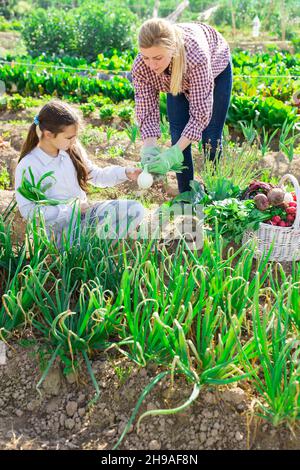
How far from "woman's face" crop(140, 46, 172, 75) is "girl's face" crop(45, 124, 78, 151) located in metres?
0.43

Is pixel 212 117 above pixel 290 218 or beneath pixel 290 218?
above

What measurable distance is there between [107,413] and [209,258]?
0.70m

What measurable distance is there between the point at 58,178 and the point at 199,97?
766mm

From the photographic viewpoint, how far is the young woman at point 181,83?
102 inches

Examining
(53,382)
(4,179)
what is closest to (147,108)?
(4,179)

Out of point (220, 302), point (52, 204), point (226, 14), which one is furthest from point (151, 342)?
point (226, 14)

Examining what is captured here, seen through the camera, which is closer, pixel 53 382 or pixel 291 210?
pixel 53 382

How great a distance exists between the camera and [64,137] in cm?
264

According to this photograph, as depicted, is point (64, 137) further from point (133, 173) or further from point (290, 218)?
point (290, 218)

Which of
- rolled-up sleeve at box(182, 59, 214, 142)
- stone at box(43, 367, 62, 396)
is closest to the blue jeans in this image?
rolled-up sleeve at box(182, 59, 214, 142)

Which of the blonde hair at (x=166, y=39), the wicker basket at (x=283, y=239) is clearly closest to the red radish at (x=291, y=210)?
the wicker basket at (x=283, y=239)

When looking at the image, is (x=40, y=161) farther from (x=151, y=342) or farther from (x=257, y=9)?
(x=257, y=9)

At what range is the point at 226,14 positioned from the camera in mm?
13148

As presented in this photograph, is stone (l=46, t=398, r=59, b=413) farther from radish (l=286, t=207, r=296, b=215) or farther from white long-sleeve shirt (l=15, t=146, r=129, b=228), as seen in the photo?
Result: radish (l=286, t=207, r=296, b=215)
